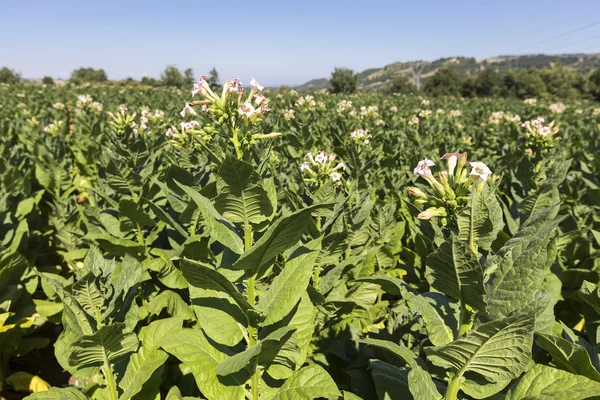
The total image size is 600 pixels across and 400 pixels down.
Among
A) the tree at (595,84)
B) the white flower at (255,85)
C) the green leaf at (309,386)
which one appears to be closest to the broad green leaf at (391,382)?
the green leaf at (309,386)

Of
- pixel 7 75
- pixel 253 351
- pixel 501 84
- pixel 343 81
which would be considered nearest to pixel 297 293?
pixel 253 351

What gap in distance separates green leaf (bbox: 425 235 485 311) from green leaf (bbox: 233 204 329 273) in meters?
0.43

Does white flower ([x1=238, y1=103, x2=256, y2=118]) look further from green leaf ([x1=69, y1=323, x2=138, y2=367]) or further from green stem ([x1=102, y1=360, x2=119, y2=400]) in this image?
green stem ([x1=102, y1=360, x2=119, y2=400])

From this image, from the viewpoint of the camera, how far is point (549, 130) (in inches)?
A: 159

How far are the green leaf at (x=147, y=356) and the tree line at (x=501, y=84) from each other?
49.2 meters

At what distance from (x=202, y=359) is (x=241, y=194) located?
34.1 inches

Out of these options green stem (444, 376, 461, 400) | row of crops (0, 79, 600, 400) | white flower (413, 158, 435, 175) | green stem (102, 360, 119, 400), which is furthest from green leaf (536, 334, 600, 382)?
green stem (102, 360, 119, 400)

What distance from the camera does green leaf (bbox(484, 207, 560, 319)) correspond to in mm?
1226

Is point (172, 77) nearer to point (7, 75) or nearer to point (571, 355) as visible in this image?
point (7, 75)

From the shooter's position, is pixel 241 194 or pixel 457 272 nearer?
pixel 457 272

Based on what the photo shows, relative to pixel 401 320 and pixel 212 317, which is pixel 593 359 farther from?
pixel 212 317

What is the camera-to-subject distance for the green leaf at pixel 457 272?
1.21 m

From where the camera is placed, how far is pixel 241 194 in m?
1.61

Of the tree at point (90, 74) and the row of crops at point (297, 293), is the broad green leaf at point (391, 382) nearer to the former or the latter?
the row of crops at point (297, 293)
